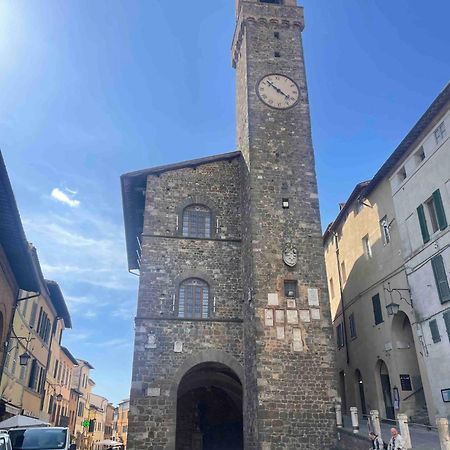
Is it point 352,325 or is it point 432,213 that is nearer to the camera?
point 432,213

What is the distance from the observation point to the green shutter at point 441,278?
588 inches

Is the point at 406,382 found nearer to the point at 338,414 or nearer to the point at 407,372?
the point at 407,372

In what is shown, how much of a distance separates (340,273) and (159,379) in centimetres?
1339

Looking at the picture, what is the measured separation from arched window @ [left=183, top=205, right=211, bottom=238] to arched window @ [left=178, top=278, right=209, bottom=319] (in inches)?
76.1

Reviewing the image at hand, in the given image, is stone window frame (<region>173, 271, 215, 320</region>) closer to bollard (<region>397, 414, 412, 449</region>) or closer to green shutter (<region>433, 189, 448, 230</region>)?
bollard (<region>397, 414, 412, 449</region>)

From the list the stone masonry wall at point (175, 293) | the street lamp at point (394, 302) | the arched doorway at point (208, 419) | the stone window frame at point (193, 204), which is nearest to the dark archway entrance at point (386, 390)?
the street lamp at point (394, 302)

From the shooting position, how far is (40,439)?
11188 millimetres

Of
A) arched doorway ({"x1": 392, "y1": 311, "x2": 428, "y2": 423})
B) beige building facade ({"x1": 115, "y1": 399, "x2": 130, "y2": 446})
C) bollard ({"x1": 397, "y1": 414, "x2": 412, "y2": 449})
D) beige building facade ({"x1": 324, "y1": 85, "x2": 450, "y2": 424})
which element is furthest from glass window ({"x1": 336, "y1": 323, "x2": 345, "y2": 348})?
beige building facade ({"x1": 115, "y1": 399, "x2": 130, "y2": 446})

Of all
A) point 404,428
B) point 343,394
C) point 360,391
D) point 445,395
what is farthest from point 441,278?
point 343,394

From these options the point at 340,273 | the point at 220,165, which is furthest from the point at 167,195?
the point at 340,273

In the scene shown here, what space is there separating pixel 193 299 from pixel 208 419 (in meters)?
7.44

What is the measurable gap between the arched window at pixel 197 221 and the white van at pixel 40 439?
856cm

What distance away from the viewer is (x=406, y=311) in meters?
17.6

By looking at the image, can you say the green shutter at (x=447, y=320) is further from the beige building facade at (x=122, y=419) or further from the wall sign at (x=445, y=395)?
the beige building facade at (x=122, y=419)
